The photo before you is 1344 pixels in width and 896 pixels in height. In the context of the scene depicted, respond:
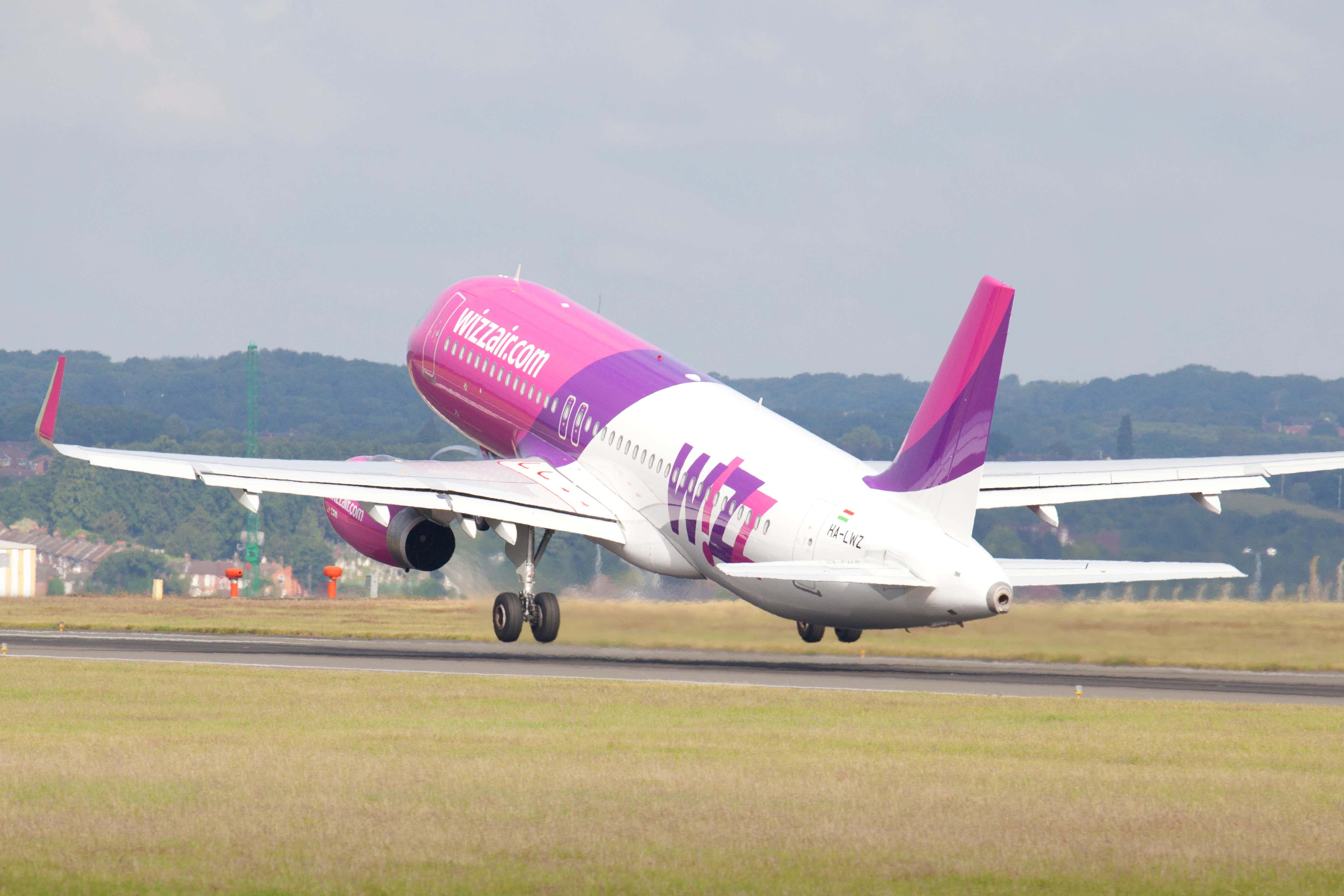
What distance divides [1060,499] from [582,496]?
11.1m

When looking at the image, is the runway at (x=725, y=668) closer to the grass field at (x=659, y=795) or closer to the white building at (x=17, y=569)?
the grass field at (x=659, y=795)

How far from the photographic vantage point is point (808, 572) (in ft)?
106

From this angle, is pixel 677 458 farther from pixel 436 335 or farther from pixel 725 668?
pixel 436 335

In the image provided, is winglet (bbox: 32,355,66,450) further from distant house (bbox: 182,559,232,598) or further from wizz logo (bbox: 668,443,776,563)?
distant house (bbox: 182,559,232,598)

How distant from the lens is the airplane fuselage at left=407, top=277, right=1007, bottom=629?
3319 centimetres

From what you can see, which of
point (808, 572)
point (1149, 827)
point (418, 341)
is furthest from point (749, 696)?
point (418, 341)

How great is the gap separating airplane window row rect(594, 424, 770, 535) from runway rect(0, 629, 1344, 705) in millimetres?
3006

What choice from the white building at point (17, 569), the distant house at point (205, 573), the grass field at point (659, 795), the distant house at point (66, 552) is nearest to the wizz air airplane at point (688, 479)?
the grass field at point (659, 795)

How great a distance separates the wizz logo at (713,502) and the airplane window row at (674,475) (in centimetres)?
2

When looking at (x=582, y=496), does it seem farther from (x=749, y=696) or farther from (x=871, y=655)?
(x=749, y=696)

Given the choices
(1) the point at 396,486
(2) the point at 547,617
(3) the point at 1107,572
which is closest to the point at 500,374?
(1) the point at 396,486

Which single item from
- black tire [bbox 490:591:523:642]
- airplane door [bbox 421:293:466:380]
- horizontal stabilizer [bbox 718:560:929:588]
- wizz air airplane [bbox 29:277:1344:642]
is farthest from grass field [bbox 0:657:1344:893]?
airplane door [bbox 421:293:466:380]

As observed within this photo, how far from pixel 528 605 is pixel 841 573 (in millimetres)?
12494

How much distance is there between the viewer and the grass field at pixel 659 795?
14.7 m
